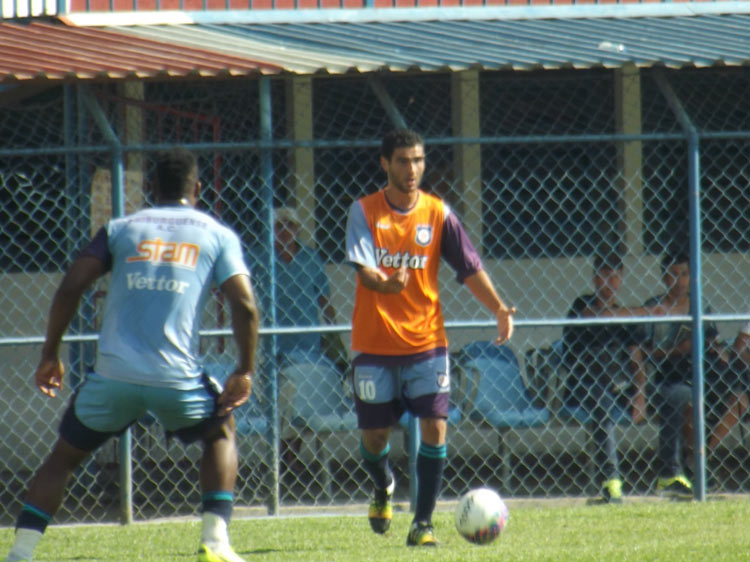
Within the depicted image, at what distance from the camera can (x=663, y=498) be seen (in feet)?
25.2

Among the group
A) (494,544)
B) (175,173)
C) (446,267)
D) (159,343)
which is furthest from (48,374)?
(446,267)

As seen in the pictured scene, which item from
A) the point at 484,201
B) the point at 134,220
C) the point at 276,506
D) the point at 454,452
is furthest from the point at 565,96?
the point at 134,220

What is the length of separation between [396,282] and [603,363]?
9.20 ft

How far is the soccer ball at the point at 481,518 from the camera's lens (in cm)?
575

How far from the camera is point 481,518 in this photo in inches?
226

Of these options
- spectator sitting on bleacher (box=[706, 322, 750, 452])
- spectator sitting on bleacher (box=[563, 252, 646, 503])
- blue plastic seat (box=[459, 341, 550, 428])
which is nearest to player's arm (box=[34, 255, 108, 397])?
blue plastic seat (box=[459, 341, 550, 428])

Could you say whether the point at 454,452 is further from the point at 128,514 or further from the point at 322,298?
the point at 128,514

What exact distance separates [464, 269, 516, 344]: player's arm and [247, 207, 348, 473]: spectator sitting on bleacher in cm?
199

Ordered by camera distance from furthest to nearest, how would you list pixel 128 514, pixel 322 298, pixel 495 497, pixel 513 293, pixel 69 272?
pixel 513 293, pixel 322 298, pixel 128 514, pixel 495 497, pixel 69 272

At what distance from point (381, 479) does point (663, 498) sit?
2.28 meters

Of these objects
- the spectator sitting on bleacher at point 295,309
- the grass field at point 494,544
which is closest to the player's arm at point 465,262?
the grass field at point 494,544

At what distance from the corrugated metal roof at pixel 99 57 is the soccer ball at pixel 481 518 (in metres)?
2.85

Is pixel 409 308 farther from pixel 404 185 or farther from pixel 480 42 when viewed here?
pixel 480 42

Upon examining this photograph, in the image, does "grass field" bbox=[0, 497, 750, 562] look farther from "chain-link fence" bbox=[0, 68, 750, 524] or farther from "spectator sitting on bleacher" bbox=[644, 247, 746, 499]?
"chain-link fence" bbox=[0, 68, 750, 524]
